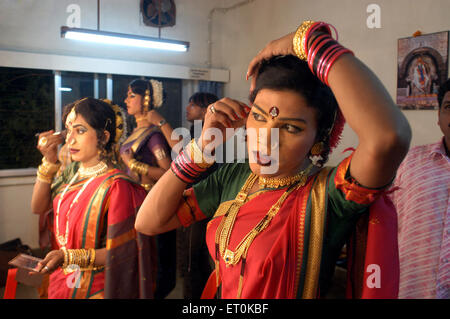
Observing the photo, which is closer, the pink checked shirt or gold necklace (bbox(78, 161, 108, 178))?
the pink checked shirt

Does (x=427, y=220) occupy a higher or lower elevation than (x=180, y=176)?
lower

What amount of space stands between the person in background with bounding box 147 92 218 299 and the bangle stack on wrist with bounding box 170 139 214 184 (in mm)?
601

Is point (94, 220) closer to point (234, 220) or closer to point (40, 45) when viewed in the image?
point (234, 220)

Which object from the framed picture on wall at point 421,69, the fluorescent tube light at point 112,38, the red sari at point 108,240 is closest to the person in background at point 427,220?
the red sari at point 108,240

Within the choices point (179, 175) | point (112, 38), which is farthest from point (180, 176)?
point (112, 38)

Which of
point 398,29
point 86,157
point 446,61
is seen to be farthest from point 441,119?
point 398,29

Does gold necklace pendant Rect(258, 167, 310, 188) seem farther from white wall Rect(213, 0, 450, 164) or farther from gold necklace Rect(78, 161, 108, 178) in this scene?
white wall Rect(213, 0, 450, 164)

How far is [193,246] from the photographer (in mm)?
2510

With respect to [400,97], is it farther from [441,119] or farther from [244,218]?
[244,218]

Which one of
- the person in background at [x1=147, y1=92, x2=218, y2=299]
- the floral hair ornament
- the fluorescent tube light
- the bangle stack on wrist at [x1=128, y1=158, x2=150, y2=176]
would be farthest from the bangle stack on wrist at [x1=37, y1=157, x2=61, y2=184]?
the fluorescent tube light

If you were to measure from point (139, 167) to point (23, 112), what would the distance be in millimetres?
2018

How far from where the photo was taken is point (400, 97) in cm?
347

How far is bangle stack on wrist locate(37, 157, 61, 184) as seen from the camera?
1764 millimetres

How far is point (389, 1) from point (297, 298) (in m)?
3.49
